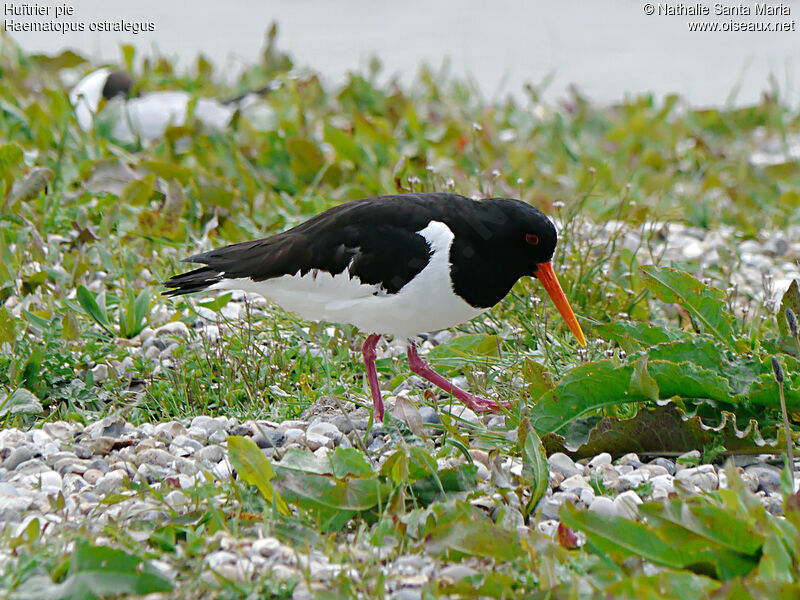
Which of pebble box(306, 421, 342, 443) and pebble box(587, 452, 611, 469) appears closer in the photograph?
pebble box(587, 452, 611, 469)

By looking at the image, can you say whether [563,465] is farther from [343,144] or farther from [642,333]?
[343,144]

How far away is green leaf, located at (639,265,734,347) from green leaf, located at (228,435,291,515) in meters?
1.69

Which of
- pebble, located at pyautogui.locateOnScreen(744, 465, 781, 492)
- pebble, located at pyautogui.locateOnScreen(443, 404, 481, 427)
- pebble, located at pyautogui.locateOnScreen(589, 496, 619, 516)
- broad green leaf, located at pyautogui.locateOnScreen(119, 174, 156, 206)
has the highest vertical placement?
broad green leaf, located at pyautogui.locateOnScreen(119, 174, 156, 206)

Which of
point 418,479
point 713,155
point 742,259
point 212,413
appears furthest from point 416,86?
point 418,479

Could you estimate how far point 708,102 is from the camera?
8664 mm

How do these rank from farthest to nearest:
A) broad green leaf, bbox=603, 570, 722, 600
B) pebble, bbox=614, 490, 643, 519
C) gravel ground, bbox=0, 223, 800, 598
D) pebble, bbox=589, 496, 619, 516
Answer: pebble, bbox=589, 496, 619, 516 → pebble, bbox=614, 490, 643, 519 → gravel ground, bbox=0, 223, 800, 598 → broad green leaf, bbox=603, 570, 722, 600

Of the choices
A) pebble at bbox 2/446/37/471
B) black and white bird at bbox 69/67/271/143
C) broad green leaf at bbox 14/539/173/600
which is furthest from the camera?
black and white bird at bbox 69/67/271/143

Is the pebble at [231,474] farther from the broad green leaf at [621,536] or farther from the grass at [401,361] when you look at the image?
the broad green leaf at [621,536]

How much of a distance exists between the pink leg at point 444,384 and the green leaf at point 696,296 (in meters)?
0.75

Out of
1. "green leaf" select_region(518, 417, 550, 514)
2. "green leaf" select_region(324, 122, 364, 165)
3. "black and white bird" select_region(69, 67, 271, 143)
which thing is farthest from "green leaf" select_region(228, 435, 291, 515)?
"black and white bird" select_region(69, 67, 271, 143)

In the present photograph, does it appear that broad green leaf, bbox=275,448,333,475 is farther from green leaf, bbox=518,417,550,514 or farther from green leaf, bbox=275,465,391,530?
green leaf, bbox=518,417,550,514

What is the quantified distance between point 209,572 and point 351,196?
3.62 meters

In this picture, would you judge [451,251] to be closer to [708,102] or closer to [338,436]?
[338,436]

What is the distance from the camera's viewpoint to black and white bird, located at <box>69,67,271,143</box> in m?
6.77
